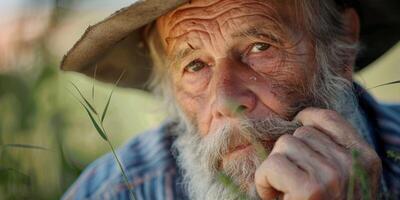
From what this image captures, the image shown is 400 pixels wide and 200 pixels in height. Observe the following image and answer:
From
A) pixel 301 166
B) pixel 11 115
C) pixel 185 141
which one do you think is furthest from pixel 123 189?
pixel 301 166

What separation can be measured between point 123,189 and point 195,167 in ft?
2.09

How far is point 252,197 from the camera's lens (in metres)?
3.55

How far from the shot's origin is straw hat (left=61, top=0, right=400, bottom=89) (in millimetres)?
3818

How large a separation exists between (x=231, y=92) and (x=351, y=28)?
0.95 metres

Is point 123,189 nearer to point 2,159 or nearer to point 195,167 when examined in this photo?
point 195,167

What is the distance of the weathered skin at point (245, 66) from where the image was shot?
3417mm

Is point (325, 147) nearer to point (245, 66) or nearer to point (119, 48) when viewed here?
point (245, 66)

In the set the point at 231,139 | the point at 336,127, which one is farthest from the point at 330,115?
the point at 231,139

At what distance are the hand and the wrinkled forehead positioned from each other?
0.59 meters

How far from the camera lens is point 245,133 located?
11.5 feet

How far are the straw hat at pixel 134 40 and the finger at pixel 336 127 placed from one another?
76cm

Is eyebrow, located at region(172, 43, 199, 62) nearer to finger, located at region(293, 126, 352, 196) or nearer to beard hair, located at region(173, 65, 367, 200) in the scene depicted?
beard hair, located at region(173, 65, 367, 200)

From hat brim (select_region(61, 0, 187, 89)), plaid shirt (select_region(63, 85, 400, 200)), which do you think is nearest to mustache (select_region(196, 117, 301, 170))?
hat brim (select_region(61, 0, 187, 89))

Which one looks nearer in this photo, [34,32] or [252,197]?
[252,197]
